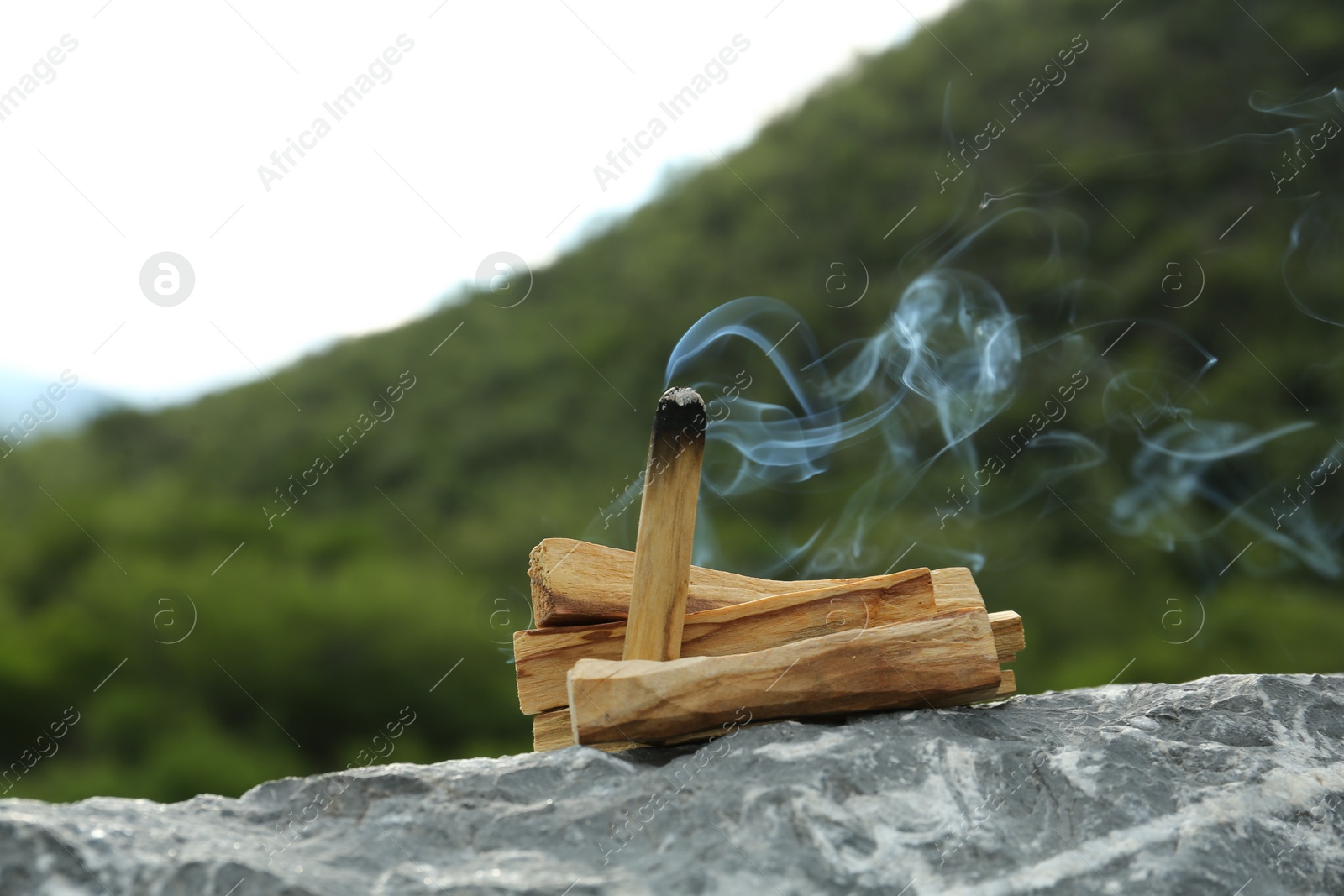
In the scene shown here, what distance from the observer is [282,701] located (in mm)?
7387

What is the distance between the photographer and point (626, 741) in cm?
205

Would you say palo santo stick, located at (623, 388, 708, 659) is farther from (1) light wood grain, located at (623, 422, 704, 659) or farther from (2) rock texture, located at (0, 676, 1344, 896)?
(2) rock texture, located at (0, 676, 1344, 896)

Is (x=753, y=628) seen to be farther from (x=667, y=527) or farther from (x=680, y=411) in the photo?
(x=680, y=411)

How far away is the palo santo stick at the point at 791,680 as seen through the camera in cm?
199

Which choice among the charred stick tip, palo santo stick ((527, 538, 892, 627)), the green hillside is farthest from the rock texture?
the green hillside

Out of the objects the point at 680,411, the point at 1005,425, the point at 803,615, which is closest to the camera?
the point at 680,411

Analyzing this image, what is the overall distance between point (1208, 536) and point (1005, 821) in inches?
295

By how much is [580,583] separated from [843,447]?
3.63 m

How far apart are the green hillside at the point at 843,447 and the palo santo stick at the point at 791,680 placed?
317 cm

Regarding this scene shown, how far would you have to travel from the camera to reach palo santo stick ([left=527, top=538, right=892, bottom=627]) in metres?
2.31

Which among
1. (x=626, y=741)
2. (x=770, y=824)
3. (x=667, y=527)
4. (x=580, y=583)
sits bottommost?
(x=770, y=824)

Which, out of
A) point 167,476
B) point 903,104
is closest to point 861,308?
point 903,104

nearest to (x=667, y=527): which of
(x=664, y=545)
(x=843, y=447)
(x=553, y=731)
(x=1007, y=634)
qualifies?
(x=664, y=545)

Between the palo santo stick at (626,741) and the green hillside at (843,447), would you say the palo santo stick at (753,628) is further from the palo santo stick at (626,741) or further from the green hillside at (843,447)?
the green hillside at (843,447)
